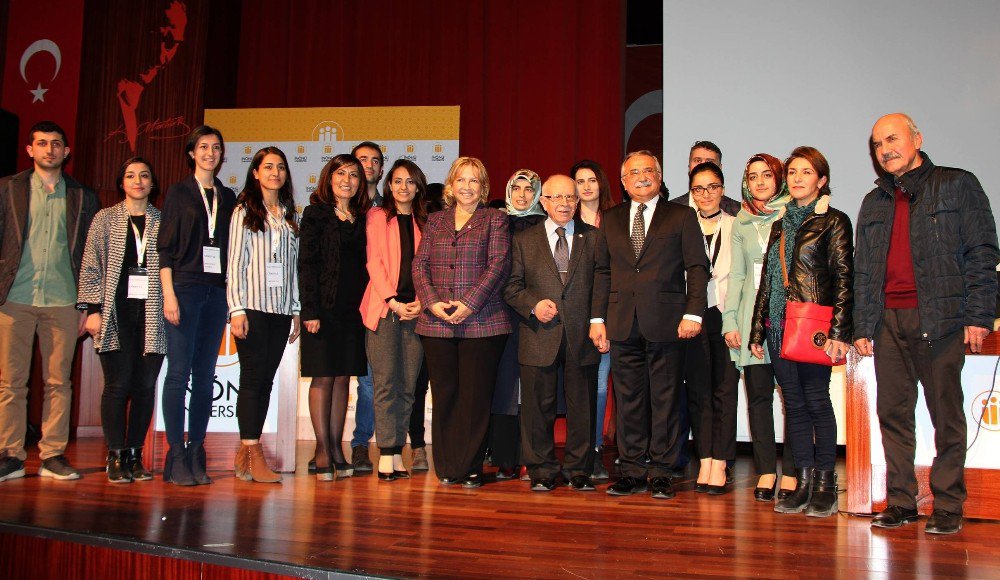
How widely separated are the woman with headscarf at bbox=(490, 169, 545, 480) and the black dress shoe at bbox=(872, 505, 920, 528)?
1.58 meters

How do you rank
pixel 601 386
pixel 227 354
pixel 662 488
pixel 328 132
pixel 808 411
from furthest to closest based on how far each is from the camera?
pixel 328 132, pixel 227 354, pixel 601 386, pixel 662 488, pixel 808 411

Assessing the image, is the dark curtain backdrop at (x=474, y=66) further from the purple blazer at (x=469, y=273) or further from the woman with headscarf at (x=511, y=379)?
the purple blazer at (x=469, y=273)

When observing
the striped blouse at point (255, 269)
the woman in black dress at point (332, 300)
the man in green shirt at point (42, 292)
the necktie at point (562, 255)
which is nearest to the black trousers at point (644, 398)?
the necktie at point (562, 255)

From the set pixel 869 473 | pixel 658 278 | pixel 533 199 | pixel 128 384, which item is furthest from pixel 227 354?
pixel 869 473

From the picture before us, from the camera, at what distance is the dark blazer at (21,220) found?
376 centimetres

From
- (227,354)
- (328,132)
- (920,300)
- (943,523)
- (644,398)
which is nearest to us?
(943,523)

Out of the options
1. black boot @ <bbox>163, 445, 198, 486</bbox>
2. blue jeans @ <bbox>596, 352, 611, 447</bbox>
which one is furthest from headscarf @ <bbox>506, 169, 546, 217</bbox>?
black boot @ <bbox>163, 445, 198, 486</bbox>

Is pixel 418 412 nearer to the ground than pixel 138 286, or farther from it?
nearer to the ground

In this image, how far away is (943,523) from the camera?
2.73 meters

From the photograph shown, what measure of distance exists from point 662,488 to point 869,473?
784 millimetres

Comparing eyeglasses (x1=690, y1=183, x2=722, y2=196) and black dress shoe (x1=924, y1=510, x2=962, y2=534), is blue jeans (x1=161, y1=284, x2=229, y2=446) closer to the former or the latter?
eyeglasses (x1=690, y1=183, x2=722, y2=196)

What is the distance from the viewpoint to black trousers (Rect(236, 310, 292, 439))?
3.60m

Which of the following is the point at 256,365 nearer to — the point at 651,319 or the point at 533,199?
the point at 533,199

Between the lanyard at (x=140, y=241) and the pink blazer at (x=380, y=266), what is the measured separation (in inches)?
41.4
